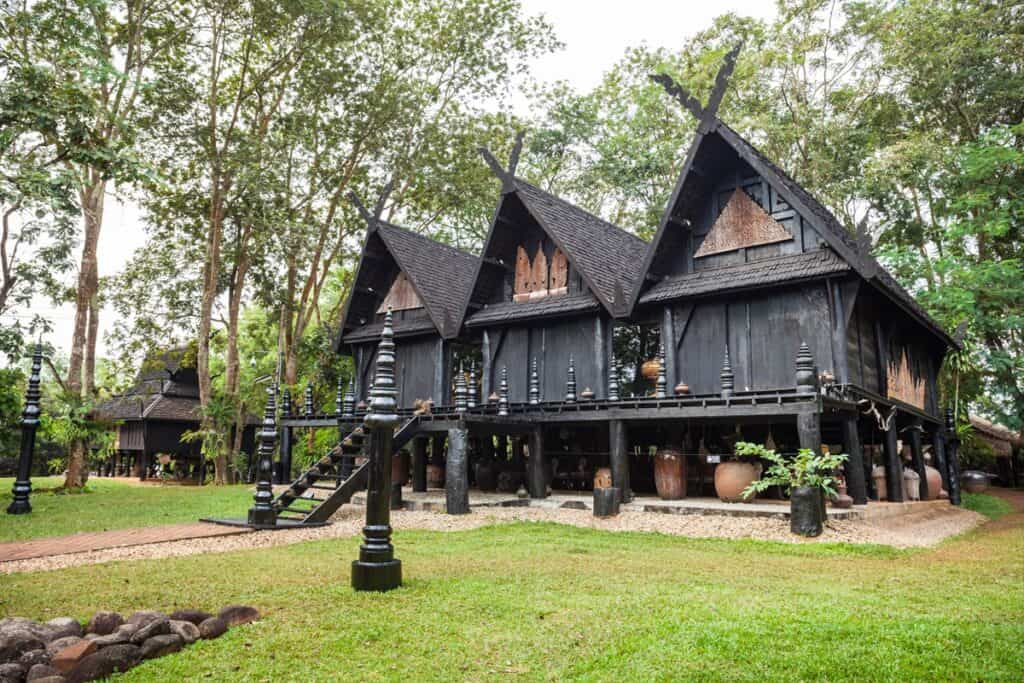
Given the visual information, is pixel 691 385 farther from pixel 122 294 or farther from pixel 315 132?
pixel 122 294

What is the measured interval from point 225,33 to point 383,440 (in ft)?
65.1

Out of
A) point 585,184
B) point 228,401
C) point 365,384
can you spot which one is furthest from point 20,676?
point 585,184

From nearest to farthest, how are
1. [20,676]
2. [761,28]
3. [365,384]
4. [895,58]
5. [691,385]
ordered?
1. [20,676]
2. [691,385]
3. [365,384]
4. [895,58]
5. [761,28]

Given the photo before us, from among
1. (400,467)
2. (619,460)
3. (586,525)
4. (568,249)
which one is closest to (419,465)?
(400,467)

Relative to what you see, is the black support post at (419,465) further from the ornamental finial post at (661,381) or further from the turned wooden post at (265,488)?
the ornamental finial post at (661,381)

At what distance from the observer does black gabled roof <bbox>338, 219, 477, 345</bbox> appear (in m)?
17.7

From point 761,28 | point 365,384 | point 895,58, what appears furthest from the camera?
point 761,28

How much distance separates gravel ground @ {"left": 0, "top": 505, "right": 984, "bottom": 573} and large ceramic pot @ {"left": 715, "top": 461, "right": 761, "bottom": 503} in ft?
3.71

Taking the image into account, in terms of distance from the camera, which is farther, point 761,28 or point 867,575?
point 761,28

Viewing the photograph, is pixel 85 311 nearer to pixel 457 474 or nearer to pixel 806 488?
pixel 457 474

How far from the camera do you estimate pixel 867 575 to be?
6.95m

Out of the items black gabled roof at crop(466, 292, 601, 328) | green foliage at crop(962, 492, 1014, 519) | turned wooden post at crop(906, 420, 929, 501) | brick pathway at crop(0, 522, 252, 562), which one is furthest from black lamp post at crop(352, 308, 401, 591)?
green foliage at crop(962, 492, 1014, 519)

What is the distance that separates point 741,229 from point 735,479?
4940mm

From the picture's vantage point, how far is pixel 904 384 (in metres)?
16.6
